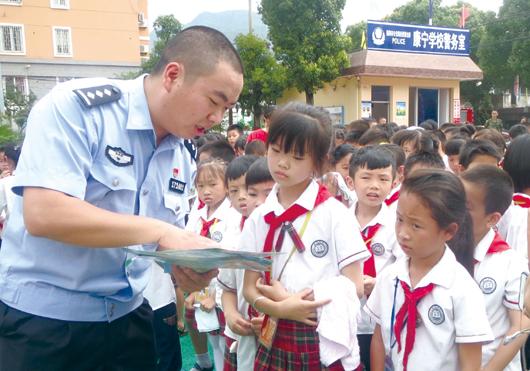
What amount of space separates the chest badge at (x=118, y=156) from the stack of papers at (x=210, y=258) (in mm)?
344

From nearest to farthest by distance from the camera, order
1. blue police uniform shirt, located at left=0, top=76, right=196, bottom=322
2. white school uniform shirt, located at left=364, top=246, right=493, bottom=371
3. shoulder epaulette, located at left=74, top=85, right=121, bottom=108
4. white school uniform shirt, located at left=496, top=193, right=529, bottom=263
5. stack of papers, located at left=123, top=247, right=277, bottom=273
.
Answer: stack of papers, located at left=123, top=247, right=277, bottom=273 → blue police uniform shirt, located at left=0, top=76, right=196, bottom=322 → shoulder epaulette, located at left=74, top=85, right=121, bottom=108 → white school uniform shirt, located at left=364, top=246, right=493, bottom=371 → white school uniform shirt, located at left=496, top=193, right=529, bottom=263

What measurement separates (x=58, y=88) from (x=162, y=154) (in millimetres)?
431

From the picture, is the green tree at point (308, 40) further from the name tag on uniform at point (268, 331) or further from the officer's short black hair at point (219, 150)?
the name tag on uniform at point (268, 331)

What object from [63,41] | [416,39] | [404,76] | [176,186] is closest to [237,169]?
[176,186]

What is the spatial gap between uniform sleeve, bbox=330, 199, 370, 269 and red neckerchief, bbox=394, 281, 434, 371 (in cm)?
22

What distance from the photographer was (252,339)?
1984 mm

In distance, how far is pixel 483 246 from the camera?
1917 millimetres

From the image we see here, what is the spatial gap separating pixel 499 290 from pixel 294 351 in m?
0.88

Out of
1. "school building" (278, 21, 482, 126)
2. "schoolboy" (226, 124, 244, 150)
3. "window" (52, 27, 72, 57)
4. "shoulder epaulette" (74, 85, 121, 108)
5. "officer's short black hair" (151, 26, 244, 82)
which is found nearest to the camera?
"shoulder epaulette" (74, 85, 121, 108)

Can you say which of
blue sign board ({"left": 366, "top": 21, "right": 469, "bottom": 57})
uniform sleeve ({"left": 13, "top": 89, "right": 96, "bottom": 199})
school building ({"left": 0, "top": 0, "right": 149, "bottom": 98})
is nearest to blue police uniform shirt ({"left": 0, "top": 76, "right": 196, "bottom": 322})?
uniform sleeve ({"left": 13, "top": 89, "right": 96, "bottom": 199})

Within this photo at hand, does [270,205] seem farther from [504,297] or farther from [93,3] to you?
[93,3]

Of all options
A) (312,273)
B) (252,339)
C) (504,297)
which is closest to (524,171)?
(504,297)

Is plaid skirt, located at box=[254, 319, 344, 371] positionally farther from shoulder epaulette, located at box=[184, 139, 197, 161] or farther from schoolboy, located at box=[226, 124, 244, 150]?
schoolboy, located at box=[226, 124, 244, 150]

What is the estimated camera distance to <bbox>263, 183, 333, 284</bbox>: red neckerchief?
1779 mm
